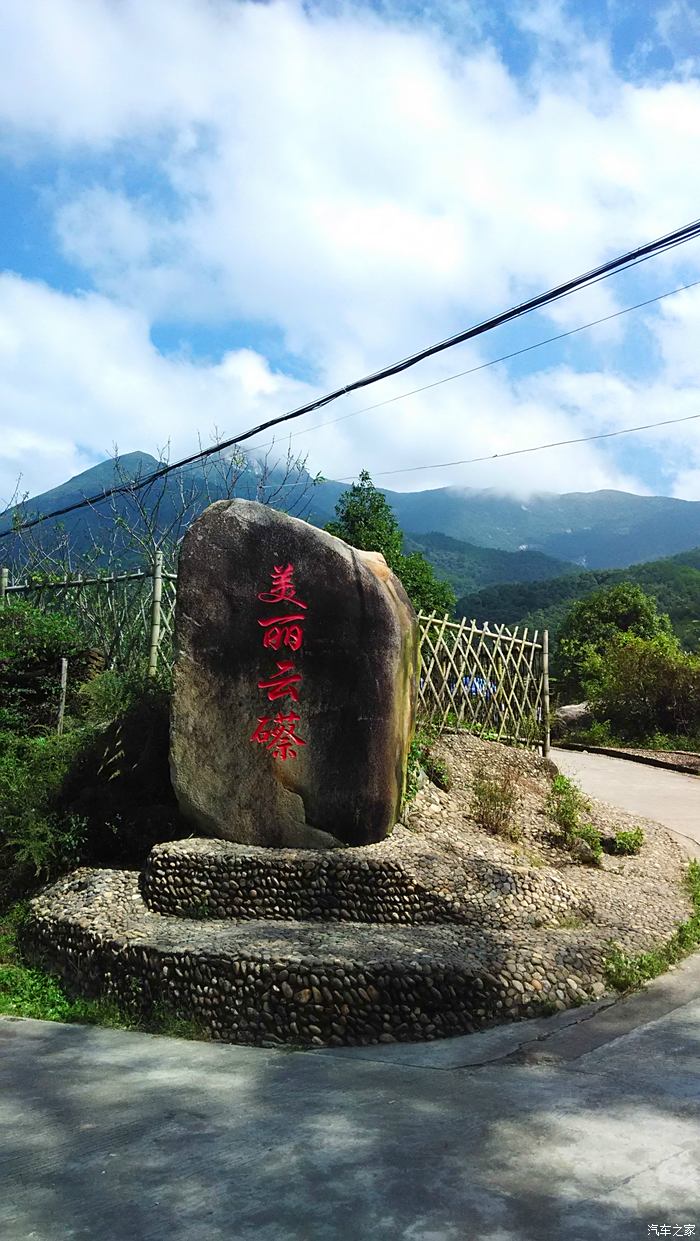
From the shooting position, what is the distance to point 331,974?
459cm

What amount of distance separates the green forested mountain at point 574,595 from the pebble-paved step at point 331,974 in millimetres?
31489

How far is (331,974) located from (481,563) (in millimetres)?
134474

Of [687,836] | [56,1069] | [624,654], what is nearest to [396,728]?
[56,1069]

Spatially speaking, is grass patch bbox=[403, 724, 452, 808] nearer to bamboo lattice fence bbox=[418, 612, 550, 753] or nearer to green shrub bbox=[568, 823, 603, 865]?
bamboo lattice fence bbox=[418, 612, 550, 753]

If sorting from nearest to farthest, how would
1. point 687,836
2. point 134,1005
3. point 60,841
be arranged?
point 134,1005 → point 60,841 → point 687,836

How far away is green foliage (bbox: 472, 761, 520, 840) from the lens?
289 inches

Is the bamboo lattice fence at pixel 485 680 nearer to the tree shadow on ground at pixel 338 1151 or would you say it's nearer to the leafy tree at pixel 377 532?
the tree shadow on ground at pixel 338 1151

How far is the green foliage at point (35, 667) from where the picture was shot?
9789 millimetres

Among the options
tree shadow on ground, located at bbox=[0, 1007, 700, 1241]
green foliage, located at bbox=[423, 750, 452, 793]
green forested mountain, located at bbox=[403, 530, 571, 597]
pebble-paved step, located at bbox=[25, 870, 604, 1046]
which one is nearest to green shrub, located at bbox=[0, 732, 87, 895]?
pebble-paved step, located at bbox=[25, 870, 604, 1046]

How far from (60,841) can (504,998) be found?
3.53 m

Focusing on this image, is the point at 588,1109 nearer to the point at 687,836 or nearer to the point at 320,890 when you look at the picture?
the point at 320,890

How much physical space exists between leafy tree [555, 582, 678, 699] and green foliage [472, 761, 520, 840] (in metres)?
19.9

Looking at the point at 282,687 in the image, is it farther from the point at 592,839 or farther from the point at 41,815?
the point at 592,839

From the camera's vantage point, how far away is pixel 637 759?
1501cm
